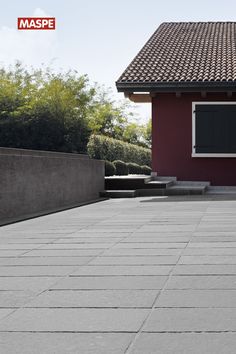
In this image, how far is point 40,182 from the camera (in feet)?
45.8

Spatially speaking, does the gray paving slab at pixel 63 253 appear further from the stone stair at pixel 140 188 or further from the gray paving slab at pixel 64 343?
the stone stair at pixel 140 188

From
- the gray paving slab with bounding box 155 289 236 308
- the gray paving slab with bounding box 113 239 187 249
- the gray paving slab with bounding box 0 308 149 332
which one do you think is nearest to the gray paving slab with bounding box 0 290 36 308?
the gray paving slab with bounding box 0 308 149 332

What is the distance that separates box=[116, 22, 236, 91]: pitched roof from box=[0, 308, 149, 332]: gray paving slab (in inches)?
649

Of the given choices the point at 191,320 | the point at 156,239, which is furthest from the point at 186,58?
the point at 191,320

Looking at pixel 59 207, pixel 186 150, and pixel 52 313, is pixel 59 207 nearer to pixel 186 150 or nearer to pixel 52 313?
pixel 186 150

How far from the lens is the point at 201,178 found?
2153 cm

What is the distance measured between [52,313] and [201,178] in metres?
17.2

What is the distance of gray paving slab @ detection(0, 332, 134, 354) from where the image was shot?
3.75 m

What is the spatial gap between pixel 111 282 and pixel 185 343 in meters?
1.99

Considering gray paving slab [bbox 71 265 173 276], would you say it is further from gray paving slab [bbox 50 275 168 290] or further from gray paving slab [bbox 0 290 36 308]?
gray paving slab [bbox 0 290 36 308]

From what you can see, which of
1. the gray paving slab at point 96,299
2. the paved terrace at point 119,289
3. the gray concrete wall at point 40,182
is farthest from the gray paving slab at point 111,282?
the gray concrete wall at point 40,182

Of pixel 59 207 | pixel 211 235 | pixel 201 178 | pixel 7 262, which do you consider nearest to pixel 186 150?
pixel 201 178

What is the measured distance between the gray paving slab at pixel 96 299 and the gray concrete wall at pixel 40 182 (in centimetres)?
653

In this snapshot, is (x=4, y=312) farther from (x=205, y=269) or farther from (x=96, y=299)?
(x=205, y=269)
